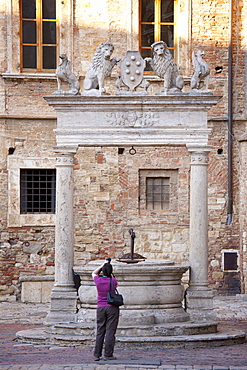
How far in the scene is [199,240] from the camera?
439 inches

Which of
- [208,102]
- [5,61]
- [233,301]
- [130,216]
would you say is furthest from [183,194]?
[208,102]

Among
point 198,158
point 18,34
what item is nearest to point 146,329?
point 198,158

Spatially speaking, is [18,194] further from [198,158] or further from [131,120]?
[198,158]

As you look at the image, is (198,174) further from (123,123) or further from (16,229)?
(16,229)

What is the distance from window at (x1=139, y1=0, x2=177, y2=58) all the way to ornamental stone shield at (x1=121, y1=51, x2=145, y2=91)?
5.94 metres

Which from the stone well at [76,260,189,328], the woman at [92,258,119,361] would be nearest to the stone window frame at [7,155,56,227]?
the stone well at [76,260,189,328]

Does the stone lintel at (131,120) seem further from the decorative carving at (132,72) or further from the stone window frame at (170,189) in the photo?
the stone window frame at (170,189)

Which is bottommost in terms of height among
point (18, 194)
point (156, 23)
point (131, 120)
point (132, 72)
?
point (18, 194)

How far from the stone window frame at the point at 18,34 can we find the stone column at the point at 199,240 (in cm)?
643

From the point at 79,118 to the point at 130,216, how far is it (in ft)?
19.3

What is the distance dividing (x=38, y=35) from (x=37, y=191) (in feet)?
11.1

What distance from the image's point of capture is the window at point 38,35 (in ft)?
55.6

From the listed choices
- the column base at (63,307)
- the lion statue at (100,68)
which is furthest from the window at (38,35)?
the column base at (63,307)

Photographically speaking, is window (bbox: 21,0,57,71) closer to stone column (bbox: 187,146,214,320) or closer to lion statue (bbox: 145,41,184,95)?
lion statue (bbox: 145,41,184,95)
